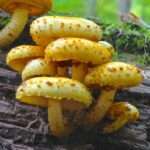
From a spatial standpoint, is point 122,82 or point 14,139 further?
point 14,139

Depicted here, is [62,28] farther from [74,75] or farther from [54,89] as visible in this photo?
[54,89]

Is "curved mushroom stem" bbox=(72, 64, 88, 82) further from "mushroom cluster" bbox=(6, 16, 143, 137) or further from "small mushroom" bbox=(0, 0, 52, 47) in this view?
"small mushroom" bbox=(0, 0, 52, 47)

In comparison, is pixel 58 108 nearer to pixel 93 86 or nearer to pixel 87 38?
pixel 93 86

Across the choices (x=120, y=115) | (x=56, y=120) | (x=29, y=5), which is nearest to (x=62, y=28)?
(x=56, y=120)

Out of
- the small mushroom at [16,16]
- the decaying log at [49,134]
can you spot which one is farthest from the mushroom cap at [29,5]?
the decaying log at [49,134]

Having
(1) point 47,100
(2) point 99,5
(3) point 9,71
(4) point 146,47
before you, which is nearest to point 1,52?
(3) point 9,71

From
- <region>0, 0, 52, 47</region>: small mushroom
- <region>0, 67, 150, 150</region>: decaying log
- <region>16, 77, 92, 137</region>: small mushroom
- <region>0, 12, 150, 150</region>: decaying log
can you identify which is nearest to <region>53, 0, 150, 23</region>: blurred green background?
<region>0, 0, 52, 47</region>: small mushroom

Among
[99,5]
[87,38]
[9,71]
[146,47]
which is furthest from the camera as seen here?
[99,5]
